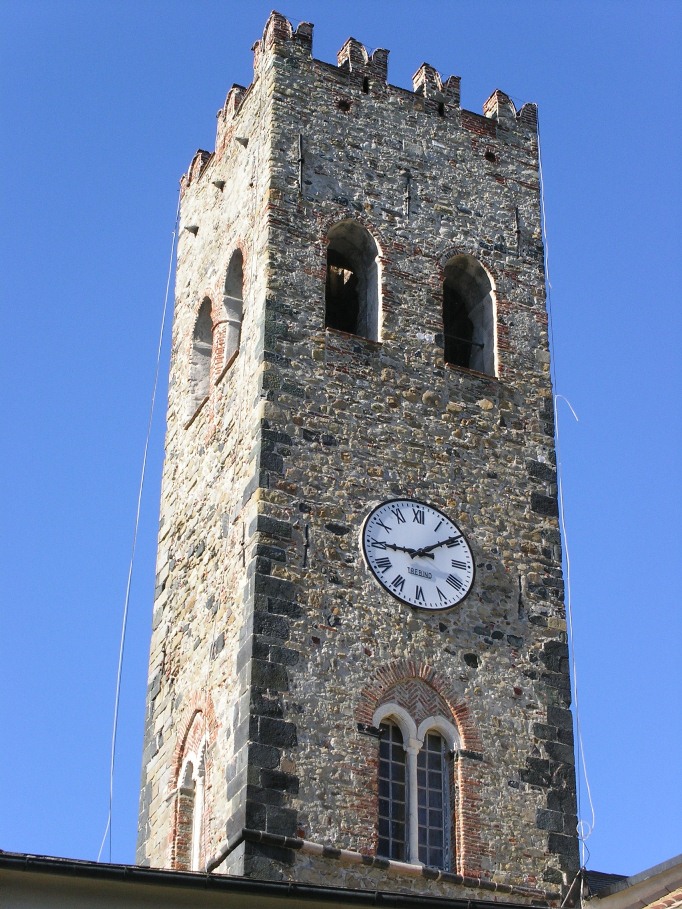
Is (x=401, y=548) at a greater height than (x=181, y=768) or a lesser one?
greater

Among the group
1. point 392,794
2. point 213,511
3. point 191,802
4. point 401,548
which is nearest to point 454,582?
point 401,548

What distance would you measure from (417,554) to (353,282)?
4.92 metres

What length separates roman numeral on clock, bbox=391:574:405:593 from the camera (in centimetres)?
2283

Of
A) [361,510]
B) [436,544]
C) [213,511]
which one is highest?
[213,511]

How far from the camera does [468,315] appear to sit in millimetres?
26656

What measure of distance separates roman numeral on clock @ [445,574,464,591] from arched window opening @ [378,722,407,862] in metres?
2.09

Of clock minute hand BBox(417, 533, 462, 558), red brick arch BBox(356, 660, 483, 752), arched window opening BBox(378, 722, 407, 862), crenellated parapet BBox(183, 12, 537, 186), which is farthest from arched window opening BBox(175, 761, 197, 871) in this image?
crenellated parapet BBox(183, 12, 537, 186)

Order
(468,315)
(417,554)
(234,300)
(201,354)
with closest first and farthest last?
(417,554)
(234,300)
(468,315)
(201,354)

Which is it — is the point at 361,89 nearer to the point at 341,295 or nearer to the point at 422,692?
the point at 341,295

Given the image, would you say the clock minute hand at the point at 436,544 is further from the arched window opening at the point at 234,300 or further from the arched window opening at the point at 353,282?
the arched window opening at the point at 234,300

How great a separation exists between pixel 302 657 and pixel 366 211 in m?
7.16

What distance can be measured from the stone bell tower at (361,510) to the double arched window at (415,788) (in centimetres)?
4

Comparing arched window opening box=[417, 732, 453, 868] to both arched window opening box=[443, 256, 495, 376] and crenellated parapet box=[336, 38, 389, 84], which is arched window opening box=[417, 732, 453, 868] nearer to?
arched window opening box=[443, 256, 495, 376]

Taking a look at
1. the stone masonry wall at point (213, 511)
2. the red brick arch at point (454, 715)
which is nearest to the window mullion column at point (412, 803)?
the red brick arch at point (454, 715)
